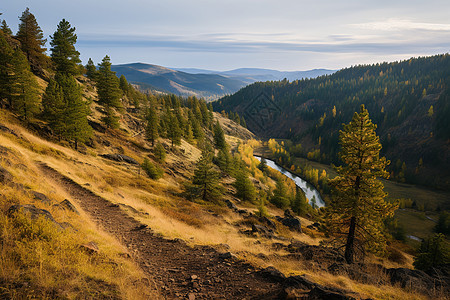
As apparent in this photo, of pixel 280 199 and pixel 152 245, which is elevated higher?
pixel 152 245

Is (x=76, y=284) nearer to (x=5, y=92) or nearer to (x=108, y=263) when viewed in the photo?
(x=108, y=263)

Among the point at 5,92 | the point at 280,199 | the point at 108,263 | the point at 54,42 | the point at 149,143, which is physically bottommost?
the point at 280,199

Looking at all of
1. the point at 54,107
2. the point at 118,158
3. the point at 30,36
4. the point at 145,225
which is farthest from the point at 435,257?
the point at 30,36

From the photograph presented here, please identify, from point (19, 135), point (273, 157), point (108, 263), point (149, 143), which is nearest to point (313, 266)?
point (108, 263)

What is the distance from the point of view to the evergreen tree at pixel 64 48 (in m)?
48.9

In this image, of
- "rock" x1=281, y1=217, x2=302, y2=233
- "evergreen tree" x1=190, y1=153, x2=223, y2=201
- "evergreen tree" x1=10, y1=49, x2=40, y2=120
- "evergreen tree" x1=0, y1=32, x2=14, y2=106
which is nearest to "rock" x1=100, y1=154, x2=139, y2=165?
"evergreen tree" x1=10, y1=49, x2=40, y2=120

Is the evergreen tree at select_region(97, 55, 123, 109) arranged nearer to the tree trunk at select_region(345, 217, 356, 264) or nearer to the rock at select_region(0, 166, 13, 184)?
the rock at select_region(0, 166, 13, 184)

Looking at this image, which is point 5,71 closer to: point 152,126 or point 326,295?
point 152,126

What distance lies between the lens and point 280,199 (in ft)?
199

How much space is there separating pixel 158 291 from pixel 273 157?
194 metres

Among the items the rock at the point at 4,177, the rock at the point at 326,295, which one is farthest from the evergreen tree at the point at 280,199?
the rock at the point at 4,177

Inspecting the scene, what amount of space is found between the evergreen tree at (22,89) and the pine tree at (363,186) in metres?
45.9

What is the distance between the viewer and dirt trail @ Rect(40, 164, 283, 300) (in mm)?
8773

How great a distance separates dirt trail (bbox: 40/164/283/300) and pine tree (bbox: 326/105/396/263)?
44.1 ft
